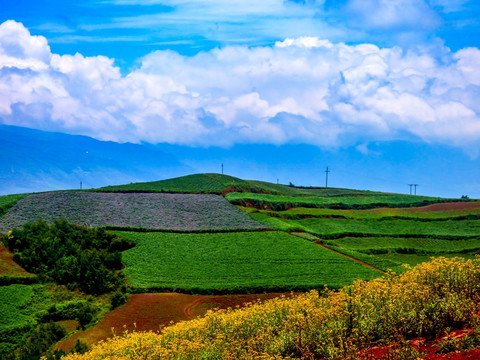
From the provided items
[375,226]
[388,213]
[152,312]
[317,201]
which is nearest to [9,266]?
[152,312]

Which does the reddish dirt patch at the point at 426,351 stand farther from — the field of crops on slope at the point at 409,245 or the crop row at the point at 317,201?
the crop row at the point at 317,201

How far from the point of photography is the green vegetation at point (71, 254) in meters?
45.7

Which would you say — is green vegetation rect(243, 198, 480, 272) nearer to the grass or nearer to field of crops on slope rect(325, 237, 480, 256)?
field of crops on slope rect(325, 237, 480, 256)

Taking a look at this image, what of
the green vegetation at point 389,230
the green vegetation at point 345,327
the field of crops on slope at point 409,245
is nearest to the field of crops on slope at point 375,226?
the green vegetation at point 389,230

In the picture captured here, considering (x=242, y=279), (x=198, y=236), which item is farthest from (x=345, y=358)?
(x=198, y=236)

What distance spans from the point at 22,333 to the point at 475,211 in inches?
3371

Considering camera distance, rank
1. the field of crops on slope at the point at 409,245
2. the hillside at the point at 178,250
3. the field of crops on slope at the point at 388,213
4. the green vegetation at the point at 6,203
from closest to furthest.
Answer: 1. the hillside at the point at 178,250
2. the field of crops on slope at the point at 409,245
3. the green vegetation at the point at 6,203
4. the field of crops on slope at the point at 388,213

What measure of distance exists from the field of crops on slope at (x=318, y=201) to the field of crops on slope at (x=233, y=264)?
25.1 m

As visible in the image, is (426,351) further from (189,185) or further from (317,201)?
(189,185)

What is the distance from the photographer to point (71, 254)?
169 feet

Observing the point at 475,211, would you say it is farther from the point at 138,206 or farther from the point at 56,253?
the point at 56,253

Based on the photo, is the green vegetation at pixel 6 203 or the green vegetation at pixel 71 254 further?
the green vegetation at pixel 6 203

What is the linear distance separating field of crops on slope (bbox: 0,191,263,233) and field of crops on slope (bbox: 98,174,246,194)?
35.2ft

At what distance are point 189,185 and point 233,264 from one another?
191 ft
